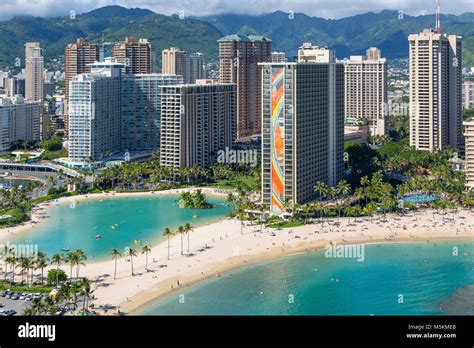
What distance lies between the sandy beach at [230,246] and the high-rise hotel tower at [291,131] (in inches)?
187

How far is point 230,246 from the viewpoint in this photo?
46094 millimetres

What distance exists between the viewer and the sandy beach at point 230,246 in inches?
1430

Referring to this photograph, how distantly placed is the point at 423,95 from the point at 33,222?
5684 centimetres

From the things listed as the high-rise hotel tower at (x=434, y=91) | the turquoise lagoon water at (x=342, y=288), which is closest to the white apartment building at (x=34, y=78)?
the high-rise hotel tower at (x=434, y=91)

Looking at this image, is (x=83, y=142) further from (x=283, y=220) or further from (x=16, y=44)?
(x=16, y=44)

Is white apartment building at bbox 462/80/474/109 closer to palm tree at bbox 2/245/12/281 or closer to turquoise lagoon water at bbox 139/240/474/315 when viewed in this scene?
turquoise lagoon water at bbox 139/240/474/315

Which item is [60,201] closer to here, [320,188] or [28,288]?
[320,188]

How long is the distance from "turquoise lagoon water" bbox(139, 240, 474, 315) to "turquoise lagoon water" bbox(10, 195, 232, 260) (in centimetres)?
1263

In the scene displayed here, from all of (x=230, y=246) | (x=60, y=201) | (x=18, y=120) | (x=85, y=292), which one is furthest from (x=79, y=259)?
(x=18, y=120)

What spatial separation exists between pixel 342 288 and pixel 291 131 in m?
21.3

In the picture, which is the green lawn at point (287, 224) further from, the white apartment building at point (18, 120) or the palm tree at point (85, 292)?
the white apartment building at point (18, 120)

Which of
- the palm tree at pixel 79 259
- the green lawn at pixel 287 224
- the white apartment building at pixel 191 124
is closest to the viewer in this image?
the palm tree at pixel 79 259

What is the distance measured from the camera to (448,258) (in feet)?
144
